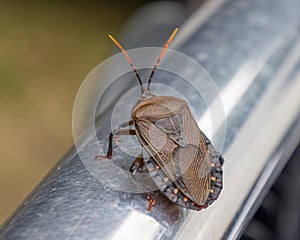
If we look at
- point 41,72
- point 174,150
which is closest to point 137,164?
point 174,150

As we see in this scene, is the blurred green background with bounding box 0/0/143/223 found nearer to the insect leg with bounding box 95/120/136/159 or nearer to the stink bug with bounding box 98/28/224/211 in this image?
the stink bug with bounding box 98/28/224/211

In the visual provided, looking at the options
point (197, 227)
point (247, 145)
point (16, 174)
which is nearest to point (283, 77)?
point (247, 145)

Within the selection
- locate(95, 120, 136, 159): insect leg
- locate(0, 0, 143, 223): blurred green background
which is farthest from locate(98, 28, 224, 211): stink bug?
locate(0, 0, 143, 223): blurred green background

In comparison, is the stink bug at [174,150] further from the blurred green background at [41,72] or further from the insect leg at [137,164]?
the blurred green background at [41,72]

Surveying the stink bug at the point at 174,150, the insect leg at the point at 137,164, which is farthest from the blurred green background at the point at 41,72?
the insect leg at the point at 137,164

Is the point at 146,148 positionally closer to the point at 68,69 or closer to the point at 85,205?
the point at 85,205
